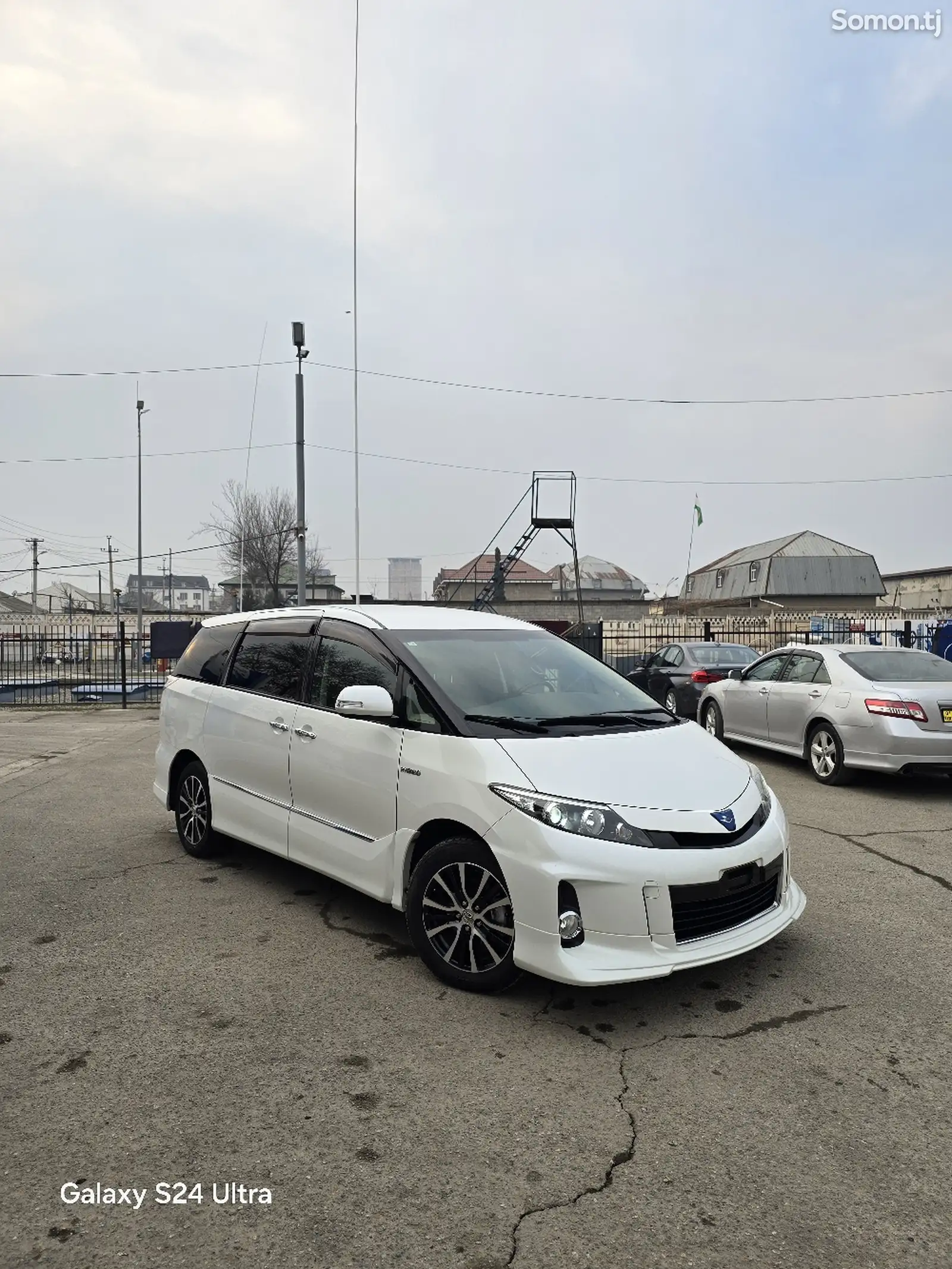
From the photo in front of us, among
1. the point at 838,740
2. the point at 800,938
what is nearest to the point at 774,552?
the point at 838,740

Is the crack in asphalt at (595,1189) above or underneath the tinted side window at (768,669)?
underneath

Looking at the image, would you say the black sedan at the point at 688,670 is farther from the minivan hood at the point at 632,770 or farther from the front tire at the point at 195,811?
the minivan hood at the point at 632,770

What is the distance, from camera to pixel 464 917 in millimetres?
3838

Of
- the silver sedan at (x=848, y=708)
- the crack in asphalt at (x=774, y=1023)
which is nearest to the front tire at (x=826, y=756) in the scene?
the silver sedan at (x=848, y=708)

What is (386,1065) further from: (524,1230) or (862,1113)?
(862,1113)

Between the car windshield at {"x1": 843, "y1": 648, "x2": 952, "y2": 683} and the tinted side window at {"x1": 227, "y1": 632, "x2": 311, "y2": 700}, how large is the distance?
5.85m

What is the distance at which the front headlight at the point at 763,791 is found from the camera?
4.16 m

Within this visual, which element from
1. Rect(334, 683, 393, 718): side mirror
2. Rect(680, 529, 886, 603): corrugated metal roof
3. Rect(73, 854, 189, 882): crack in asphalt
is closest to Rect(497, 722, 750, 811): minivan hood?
Rect(334, 683, 393, 718): side mirror

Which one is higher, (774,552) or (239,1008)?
(774,552)

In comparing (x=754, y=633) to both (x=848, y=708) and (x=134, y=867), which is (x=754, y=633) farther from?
(x=134, y=867)

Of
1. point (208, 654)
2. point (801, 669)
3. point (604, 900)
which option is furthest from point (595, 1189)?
point (801, 669)

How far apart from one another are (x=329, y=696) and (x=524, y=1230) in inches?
118

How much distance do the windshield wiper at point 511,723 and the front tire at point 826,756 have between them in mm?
5507

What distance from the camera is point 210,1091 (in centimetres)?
304
